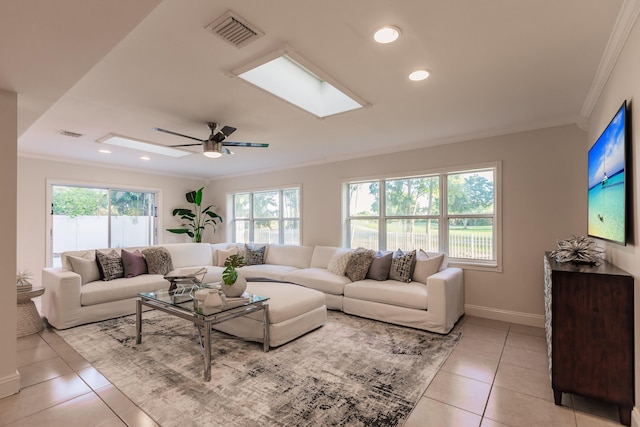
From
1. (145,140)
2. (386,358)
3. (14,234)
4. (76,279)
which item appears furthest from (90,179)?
(386,358)

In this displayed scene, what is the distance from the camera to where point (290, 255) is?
5582 mm

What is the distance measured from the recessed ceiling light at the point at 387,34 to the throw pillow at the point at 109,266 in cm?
432

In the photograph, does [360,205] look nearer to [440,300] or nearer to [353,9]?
[440,300]

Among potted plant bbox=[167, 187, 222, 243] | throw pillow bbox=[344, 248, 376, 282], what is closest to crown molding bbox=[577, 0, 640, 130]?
throw pillow bbox=[344, 248, 376, 282]

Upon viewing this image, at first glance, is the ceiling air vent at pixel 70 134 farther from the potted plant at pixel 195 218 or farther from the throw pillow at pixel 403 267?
the throw pillow at pixel 403 267

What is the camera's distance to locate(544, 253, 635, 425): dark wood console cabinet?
188 centimetres

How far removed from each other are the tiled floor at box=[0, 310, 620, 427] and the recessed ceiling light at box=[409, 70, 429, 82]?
2376 millimetres

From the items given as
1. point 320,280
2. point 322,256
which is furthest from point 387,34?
point 322,256

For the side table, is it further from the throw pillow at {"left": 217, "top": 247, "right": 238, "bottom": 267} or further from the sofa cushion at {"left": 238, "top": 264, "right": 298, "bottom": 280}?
the throw pillow at {"left": 217, "top": 247, "right": 238, "bottom": 267}

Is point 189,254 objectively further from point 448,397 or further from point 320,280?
point 448,397

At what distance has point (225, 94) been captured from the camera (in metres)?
2.74

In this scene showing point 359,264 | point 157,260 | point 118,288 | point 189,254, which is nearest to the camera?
point 118,288

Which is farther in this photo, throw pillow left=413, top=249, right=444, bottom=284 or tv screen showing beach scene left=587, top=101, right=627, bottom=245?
throw pillow left=413, top=249, right=444, bottom=284

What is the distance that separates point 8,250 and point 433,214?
4.49 meters
